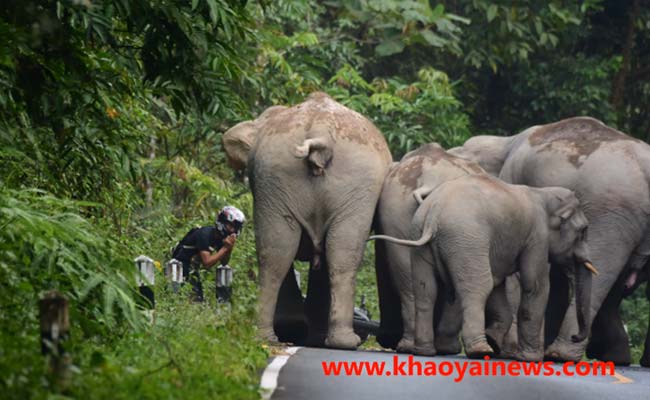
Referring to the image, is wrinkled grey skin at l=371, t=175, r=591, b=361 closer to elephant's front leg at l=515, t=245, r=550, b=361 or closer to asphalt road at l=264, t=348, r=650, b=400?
elephant's front leg at l=515, t=245, r=550, b=361

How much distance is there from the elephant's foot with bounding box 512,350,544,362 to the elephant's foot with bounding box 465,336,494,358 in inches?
34.7

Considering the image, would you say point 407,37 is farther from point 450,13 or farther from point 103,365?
point 103,365

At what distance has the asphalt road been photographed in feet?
37.6

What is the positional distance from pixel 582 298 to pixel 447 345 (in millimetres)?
1387

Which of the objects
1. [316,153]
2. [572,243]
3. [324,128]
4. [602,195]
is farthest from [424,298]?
[602,195]

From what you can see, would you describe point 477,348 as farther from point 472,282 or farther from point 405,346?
point 405,346

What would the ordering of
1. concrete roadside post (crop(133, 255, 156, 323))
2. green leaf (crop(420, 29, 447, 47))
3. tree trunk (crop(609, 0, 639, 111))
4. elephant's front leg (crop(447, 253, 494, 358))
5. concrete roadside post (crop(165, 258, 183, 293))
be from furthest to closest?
tree trunk (crop(609, 0, 639, 111)), green leaf (crop(420, 29, 447, 47)), concrete roadside post (crop(165, 258, 183, 293)), elephant's front leg (crop(447, 253, 494, 358)), concrete roadside post (crop(133, 255, 156, 323))

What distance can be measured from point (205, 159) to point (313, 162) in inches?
392

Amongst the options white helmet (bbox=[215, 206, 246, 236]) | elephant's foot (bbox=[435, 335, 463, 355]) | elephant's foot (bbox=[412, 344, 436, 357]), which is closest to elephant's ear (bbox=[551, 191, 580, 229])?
elephant's foot (bbox=[435, 335, 463, 355])

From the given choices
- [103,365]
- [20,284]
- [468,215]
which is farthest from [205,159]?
[103,365]

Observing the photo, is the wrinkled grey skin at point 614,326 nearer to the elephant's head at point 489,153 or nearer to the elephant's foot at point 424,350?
the elephant's head at point 489,153

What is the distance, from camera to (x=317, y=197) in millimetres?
17000

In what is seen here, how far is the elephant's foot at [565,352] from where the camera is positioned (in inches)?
670

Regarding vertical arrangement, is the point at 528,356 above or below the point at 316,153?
below
